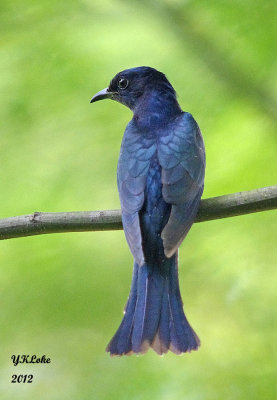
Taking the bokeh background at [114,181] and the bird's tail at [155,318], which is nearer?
the bird's tail at [155,318]

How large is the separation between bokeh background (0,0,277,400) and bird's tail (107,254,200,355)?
0.26m

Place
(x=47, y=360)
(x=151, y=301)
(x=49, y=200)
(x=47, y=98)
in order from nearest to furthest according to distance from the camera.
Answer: (x=151, y=301)
(x=47, y=360)
(x=49, y=200)
(x=47, y=98)

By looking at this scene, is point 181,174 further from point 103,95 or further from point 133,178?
point 103,95

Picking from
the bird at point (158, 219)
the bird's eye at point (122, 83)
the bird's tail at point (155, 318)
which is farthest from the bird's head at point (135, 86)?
the bird's tail at point (155, 318)

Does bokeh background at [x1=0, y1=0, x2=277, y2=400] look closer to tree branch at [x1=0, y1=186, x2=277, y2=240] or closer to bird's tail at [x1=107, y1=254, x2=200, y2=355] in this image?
bird's tail at [x1=107, y1=254, x2=200, y2=355]

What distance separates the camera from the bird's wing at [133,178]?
138 inches

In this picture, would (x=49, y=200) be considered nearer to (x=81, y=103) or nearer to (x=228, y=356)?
(x=81, y=103)

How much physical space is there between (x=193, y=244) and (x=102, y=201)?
55cm

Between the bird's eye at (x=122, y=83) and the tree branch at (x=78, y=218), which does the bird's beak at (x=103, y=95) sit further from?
the tree branch at (x=78, y=218)

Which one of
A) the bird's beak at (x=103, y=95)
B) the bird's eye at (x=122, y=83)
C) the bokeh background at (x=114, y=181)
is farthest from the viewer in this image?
the bird's eye at (x=122, y=83)

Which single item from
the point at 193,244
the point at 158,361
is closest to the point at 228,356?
the point at 158,361

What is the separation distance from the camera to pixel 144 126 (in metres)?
4.23

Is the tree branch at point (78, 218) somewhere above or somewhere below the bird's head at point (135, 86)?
below

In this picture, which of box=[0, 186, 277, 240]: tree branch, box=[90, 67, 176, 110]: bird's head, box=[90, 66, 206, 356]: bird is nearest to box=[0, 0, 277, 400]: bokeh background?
box=[90, 67, 176, 110]: bird's head
